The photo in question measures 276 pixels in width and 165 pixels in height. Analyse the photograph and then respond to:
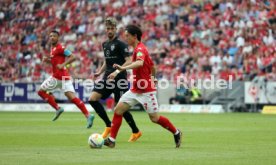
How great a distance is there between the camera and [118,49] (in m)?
17.3

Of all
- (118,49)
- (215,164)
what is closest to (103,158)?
(215,164)

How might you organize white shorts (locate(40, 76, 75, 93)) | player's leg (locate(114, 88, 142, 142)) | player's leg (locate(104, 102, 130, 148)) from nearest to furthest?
player's leg (locate(104, 102, 130, 148)) < player's leg (locate(114, 88, 142, 142)) < white shorts (locate(40, 76, 75, 93))

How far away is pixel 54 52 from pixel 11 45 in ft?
80.4

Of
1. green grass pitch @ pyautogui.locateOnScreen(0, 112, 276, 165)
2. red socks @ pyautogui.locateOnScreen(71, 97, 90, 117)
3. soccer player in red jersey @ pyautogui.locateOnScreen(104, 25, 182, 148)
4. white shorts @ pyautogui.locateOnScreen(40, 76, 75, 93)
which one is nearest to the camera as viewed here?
green grass pitch @ pyautogui.locateOnScreen(0, 112, 276, 165)

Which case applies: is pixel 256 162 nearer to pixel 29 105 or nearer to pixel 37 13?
pixel 29 105

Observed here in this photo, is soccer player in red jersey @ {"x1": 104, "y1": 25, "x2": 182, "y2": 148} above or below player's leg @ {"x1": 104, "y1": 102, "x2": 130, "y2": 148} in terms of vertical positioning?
above

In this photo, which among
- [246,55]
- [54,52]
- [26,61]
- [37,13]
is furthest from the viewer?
[37,13]

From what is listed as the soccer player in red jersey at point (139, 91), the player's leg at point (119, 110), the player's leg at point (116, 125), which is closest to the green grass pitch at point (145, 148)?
the player's leg at point (116, 125)

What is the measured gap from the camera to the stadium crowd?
3641 cm

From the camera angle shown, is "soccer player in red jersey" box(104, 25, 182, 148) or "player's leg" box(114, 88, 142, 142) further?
"player's leg" box(114, 88, 142, 142)

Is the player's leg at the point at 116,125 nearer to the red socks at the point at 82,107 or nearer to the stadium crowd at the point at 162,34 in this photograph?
the red socks at the point at 82,107

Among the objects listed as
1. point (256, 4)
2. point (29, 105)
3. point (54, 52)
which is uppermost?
point (256, 4)

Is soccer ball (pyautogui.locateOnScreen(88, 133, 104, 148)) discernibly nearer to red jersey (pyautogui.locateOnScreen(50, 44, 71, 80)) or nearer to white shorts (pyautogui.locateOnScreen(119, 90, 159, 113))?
white shorts (pyautogui.locateOnScreen(119, 90, 159, 113))

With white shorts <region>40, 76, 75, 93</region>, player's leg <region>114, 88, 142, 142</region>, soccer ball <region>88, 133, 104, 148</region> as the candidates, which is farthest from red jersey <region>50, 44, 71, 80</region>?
soccer ball <region>88, 133, 104, 148</region>
